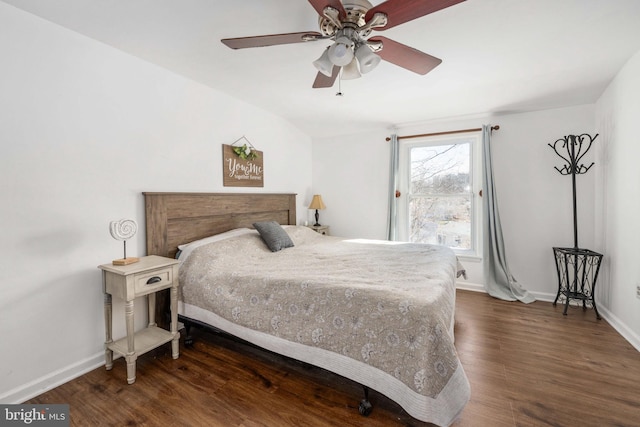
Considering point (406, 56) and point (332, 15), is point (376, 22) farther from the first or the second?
point (406, 56)

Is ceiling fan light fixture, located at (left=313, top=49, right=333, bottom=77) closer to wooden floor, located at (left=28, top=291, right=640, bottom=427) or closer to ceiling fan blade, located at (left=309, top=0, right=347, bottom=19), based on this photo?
ceiling fan blade, located at (left=309, top=0, right=347, bottom=19)

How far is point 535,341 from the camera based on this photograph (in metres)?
2.34

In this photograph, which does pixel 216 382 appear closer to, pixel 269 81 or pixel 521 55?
pixel 269 81

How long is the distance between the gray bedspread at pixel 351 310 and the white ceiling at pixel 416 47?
1.63 meters

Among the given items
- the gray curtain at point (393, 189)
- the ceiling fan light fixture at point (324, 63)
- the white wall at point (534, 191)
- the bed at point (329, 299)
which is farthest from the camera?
the gray curtain at point (393, 189)

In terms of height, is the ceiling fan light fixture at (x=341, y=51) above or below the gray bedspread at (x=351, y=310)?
above

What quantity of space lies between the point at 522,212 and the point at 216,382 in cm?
381

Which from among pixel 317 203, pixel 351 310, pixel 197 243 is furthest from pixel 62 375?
pixel 317 203

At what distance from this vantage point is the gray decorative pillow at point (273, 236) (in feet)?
9.39

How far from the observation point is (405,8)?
1298mm

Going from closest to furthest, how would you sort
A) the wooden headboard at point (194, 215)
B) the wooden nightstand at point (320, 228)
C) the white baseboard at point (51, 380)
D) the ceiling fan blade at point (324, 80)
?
1. the white baseboard at point (51, 380)
2. the ceiling fan blade at point (324, 80)
3. the wooden headboard at point (194, 215)
4. the wooden nightstand at point (320, 228)

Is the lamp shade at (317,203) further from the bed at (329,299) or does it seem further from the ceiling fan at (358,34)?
the ceiling fan at (358,34)

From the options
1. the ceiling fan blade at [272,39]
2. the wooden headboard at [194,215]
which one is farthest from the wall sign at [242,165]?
the ceiling fan blade at [272,39]

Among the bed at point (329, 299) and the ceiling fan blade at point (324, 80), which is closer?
the bed at point (329, 299)
